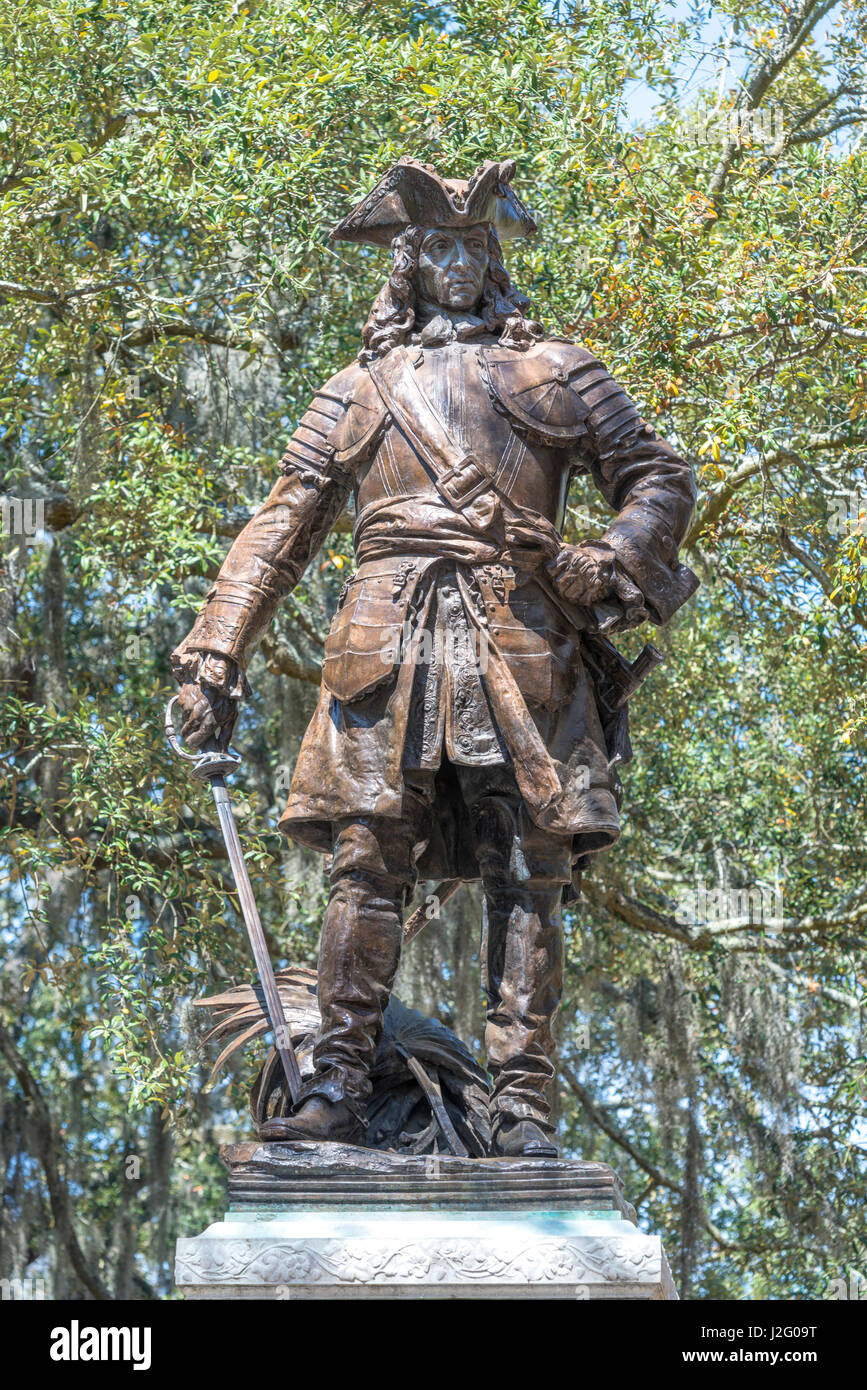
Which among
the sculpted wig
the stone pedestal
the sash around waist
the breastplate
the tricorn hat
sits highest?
the tricorn hat

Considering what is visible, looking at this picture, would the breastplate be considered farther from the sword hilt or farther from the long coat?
the sword hilt

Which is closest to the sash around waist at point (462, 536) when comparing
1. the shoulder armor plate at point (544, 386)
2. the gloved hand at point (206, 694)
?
the shoulder armor plate at point (544, 386)

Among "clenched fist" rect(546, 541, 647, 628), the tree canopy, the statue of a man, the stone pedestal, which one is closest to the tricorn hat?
the statue of a man

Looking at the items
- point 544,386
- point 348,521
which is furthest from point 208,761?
point 348,521

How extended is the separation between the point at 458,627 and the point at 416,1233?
140 cm

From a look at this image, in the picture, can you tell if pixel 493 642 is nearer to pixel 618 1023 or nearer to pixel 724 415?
pixel 724 415

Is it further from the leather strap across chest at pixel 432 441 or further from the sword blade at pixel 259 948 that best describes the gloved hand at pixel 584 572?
the sword blade at pixel 259 948

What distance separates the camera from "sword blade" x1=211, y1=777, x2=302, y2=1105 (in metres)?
4.76

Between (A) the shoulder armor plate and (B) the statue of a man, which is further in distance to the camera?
(A) the shoulder armor plate

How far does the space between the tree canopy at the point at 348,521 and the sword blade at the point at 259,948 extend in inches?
153

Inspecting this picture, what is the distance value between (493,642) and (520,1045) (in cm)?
93

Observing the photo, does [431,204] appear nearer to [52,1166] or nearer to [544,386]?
[544,386]

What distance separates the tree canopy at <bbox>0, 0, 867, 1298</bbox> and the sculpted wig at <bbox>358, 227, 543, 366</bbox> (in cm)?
331
